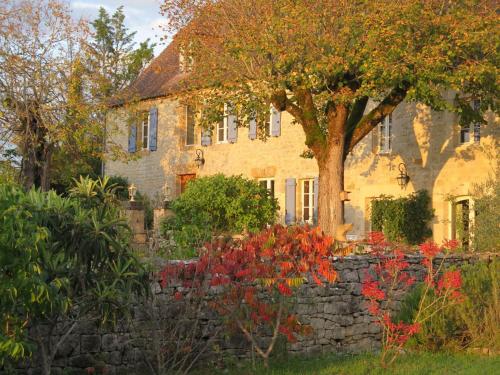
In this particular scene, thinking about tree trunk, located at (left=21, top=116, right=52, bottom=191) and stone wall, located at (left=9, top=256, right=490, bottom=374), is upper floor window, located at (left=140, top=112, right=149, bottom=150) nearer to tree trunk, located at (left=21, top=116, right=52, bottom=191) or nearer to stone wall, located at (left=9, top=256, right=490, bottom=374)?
tree trunk, located at (left=21, top=116, right=52, bottom=191)

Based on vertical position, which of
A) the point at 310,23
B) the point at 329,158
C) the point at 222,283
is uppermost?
the point at 310,23

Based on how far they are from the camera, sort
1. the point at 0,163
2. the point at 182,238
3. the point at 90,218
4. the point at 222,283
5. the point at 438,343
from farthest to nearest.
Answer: the point at 0,163
the point at 182,238
the point at 438,343
the point at 222,283
the point at 90,218

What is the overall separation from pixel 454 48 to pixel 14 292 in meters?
11.4

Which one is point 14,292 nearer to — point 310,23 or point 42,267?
point 42,267

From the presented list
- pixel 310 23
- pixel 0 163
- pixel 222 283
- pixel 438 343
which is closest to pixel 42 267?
pixel 222 283

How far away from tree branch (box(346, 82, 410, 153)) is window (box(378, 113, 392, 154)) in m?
3.95

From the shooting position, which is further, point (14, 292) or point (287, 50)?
point (287, 50)

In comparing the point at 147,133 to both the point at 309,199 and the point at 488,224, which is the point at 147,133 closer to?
the point at 309,199

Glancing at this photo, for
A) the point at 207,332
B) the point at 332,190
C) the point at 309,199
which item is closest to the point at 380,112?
the point at 332,190

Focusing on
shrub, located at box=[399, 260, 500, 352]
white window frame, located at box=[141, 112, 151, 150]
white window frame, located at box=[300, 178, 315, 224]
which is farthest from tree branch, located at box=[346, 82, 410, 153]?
white window frame, located at box=[141, 112, 151, 150]

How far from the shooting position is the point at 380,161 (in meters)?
22.0

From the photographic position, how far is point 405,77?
53.2 feet

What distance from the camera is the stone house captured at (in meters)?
20.3

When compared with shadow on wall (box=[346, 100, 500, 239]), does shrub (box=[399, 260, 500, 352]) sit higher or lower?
lower
